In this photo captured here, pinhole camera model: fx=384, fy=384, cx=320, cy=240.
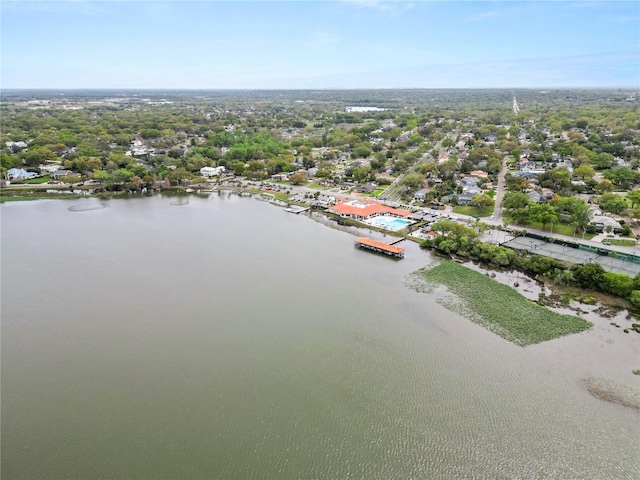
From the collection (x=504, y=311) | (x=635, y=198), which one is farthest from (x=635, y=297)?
(x=635, y=198)

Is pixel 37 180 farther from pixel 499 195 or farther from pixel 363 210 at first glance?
pixel 499 195

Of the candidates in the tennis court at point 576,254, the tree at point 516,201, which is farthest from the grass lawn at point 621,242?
the tree at point 516,201

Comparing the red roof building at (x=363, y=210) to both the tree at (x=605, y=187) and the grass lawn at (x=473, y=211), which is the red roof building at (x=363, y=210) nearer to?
the grass lawn at (x=473, y=211)

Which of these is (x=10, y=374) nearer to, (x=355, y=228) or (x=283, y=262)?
(x=283, y=262)

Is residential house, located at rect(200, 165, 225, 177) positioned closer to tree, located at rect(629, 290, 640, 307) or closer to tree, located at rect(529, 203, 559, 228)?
tree, located at rect(529, 203, 559, 228)

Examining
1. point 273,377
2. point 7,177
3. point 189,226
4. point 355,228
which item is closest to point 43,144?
point 7,177
